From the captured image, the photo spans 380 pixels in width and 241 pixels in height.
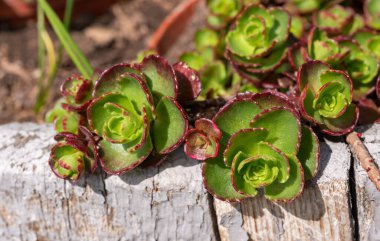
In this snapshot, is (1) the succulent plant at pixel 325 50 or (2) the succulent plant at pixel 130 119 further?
(1) the succulent plant at pixel 325 50

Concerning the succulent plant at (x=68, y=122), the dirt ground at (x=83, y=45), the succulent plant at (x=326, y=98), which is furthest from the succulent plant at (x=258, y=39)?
the dirt ground at (x=83, y=45)

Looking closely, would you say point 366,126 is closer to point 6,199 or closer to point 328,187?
point 328,187

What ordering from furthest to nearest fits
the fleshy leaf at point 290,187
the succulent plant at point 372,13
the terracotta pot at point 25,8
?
the terracotta pot at point 25,8
the succulent plant at point 372,13
the fleshy leaf at point 290,187

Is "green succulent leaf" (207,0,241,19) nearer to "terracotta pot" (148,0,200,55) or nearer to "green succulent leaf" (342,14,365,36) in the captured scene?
"green succulent leaf" (342,14,365,36)

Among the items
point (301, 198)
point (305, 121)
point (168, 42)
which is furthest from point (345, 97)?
point (168, 42)

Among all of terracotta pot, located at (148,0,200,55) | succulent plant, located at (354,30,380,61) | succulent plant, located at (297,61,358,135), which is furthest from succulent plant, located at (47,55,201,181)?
terracotta pot, located at (148,0,200,55)

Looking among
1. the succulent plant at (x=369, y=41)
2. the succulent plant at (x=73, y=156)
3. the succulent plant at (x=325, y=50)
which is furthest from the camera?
the succulent plant at (x=369, y=41)

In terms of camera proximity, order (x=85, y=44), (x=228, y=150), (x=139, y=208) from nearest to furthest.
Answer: (x=228, y=150) < (x=139, y=208) < (x=85, y=44)

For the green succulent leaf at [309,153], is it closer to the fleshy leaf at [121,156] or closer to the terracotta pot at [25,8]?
the fleshy leaf at [121,156]

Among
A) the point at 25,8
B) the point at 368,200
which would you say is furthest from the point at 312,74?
the point at 25,8
